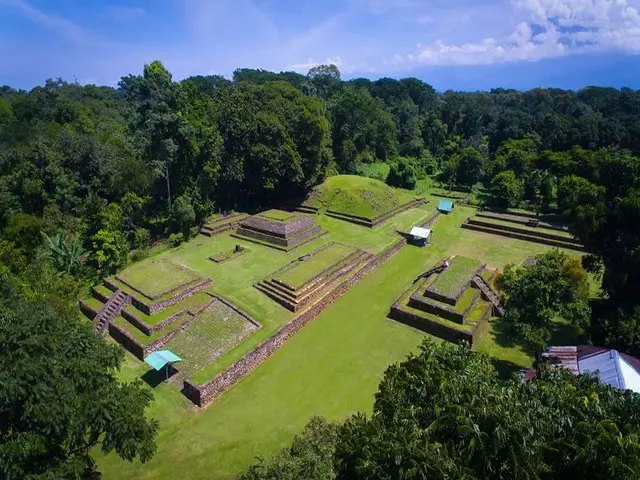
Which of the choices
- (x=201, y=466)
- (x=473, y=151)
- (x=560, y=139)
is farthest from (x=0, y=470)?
(x=560, y=139)

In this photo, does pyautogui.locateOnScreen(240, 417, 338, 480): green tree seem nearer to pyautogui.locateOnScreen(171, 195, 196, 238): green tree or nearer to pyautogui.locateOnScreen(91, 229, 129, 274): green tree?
pyautogui.locateOnScreen(91, 229, 129, 274): green tree

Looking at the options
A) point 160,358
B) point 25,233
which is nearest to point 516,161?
point 160,358

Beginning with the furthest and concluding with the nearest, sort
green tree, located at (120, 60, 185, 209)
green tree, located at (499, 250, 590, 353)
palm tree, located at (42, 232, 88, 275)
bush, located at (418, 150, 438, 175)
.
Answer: bush, located at (418, 150, 438, 175) → green tree, located at (120, 60, 185, 209) → palm tree, located at (42, 232, 88, 275) → green tree, located at (499, 250, 590, 353)

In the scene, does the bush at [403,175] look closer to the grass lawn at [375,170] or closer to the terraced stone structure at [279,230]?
the grass lawn at [375,170]

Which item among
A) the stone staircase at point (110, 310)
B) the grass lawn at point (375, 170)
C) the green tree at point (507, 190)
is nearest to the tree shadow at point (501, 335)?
the stone staircase at point (110, 310)

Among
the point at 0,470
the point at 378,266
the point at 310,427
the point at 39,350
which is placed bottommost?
the point at 378,266

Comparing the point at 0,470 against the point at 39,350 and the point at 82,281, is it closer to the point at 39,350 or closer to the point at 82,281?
the point at 39,350

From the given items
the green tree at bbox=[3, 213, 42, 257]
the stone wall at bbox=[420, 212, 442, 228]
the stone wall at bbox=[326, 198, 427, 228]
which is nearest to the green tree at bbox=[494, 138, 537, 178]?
the stone wall at bbox=[420, 212, 442, 228]
